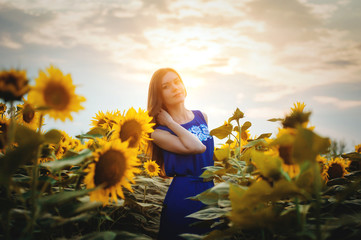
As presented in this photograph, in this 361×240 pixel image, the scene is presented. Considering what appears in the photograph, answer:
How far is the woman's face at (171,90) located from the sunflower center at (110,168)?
2248mm

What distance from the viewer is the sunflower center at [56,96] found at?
96 cm

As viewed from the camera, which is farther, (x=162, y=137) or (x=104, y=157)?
(x=162, y=137)

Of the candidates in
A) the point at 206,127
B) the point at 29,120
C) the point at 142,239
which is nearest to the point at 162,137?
the point at 206,127

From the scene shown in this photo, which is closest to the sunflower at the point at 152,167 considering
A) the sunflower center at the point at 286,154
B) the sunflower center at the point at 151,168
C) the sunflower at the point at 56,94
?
the sunflower center at the point at 151,168

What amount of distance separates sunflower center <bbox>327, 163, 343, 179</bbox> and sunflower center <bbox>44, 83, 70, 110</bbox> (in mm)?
2642

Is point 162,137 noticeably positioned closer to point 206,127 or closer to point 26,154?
point 206,127

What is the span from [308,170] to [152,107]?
2.61 m

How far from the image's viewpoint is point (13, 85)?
33.3 inches

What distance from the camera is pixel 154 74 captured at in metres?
3.48

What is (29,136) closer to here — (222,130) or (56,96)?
(56,96)

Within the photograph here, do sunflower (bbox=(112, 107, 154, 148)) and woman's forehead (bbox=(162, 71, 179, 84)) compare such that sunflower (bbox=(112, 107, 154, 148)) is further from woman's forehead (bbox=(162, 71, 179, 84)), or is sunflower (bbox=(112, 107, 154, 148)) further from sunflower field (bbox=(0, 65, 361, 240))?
woman's forehead (bbox=(162, 71, 179, 84))

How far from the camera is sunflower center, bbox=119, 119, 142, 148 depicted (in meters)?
1.58

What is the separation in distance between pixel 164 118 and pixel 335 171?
1.96m

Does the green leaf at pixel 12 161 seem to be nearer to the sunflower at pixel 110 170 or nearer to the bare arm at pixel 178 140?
the sunflower at pixel 110 170
